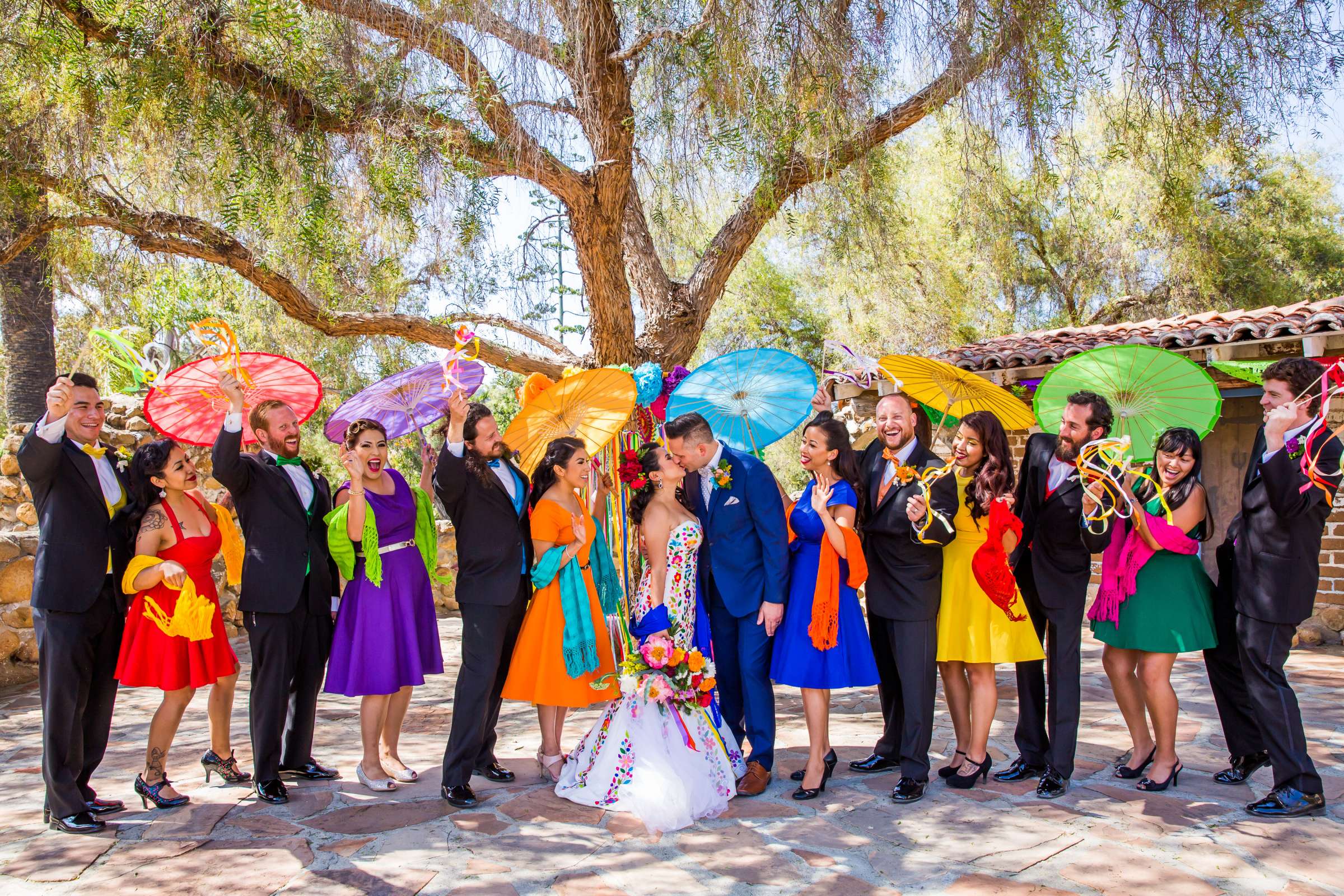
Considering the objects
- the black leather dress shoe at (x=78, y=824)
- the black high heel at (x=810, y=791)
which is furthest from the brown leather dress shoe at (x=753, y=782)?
the black leather dress shoe at (x=78, y=824)

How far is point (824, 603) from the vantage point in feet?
14.4

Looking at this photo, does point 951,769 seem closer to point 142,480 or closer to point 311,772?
point 311,772

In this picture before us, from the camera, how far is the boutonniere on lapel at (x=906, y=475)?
4375 mm

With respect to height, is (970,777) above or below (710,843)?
above

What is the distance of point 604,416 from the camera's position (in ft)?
15.3

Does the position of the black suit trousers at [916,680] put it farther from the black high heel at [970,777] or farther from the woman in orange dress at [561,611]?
the woman in orange dress at [561,611]

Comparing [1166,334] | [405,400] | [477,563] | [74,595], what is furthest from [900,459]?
[1166,334]

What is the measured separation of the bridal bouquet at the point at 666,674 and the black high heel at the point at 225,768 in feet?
6.42

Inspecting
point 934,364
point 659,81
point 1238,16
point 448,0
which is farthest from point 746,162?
point 1238,16

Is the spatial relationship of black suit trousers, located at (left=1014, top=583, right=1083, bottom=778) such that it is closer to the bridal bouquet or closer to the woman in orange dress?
the bridal bouquet

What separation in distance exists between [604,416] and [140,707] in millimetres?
4350

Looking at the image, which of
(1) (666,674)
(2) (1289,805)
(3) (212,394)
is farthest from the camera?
(3) (212,394)

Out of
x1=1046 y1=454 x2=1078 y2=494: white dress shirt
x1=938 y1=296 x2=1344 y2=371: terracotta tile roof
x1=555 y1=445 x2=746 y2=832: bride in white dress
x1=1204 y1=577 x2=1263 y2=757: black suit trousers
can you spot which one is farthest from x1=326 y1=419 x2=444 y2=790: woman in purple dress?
x1=938 y1=296 x2=1344 y2=371: terracotta tile roof

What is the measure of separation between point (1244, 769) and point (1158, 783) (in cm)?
47
